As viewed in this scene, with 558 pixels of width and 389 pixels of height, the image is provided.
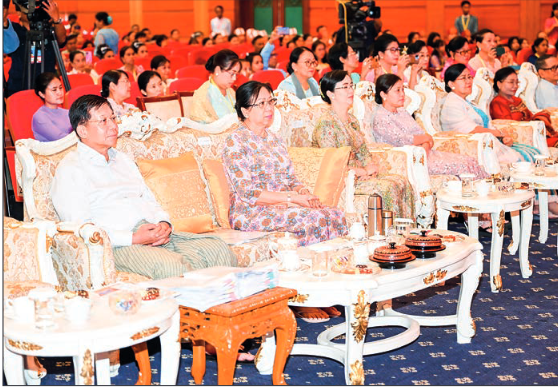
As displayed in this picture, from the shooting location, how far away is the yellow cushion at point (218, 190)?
13.3 feet

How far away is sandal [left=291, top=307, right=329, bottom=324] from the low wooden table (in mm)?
896

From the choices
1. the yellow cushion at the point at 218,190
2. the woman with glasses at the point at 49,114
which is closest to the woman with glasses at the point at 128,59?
the woman with glasses at the point at 49,114

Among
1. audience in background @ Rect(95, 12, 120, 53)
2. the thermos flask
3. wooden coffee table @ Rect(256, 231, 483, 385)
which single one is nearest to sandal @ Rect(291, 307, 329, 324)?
wooden coffee table @ Rect(256, 231, 483, 385)

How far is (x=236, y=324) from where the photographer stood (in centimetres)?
274

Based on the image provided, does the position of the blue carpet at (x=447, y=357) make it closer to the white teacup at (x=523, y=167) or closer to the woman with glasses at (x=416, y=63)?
the white teacup at (x=523, y=167)

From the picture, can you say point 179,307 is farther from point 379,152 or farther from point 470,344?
point 379,152

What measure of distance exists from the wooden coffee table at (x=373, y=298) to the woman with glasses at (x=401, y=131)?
172 centimetres

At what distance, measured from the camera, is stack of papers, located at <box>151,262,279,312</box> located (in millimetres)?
2751

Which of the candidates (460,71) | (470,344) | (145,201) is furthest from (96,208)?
(460,71)

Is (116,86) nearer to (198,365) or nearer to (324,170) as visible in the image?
(324,170)

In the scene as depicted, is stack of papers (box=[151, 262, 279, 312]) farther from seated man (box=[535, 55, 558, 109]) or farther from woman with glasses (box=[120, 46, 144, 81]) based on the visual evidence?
woman with glasses (box=[120, 46, 144, 81])

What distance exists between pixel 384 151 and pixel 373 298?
6.75 feet

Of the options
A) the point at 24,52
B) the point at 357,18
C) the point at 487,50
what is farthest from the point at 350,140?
the point at 487,50

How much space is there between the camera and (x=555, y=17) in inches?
565
